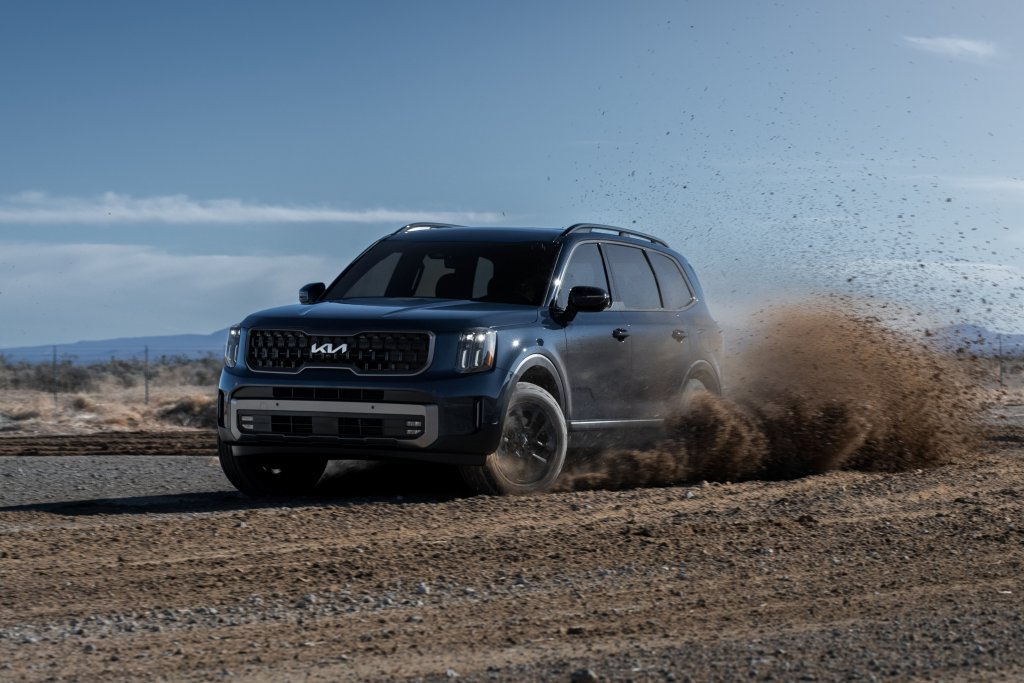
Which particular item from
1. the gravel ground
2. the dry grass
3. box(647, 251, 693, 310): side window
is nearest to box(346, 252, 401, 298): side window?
the gravel ground

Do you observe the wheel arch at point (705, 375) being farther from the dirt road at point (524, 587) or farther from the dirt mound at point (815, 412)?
the dirt road at point (524, 587)

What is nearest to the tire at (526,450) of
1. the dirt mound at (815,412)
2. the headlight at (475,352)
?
the headlight at (475,352)

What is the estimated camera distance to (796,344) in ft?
44.4

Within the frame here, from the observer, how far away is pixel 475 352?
900 centimetres

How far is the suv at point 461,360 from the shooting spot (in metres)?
8.95

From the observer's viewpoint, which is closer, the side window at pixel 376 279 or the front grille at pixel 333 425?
the front grille at pixel 333 425

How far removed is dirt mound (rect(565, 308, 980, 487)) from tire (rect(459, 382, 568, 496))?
66 cm

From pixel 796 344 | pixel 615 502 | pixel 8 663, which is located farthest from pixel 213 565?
pixel 796 344

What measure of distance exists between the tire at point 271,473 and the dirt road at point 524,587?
277 mm

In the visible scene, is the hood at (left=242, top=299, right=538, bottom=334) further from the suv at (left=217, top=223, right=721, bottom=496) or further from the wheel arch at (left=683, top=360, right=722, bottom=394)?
the wheel arch at (left=683, top=360, right=722, bottom=394)

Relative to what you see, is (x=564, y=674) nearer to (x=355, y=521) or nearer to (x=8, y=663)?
(x=8, y=663)

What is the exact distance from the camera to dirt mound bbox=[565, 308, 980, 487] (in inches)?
431

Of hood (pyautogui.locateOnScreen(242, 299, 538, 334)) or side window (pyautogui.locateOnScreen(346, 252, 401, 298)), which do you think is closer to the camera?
hood (pyautogui.locateOnScreen(242, 299, 538, 334))

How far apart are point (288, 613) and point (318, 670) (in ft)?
3.31
